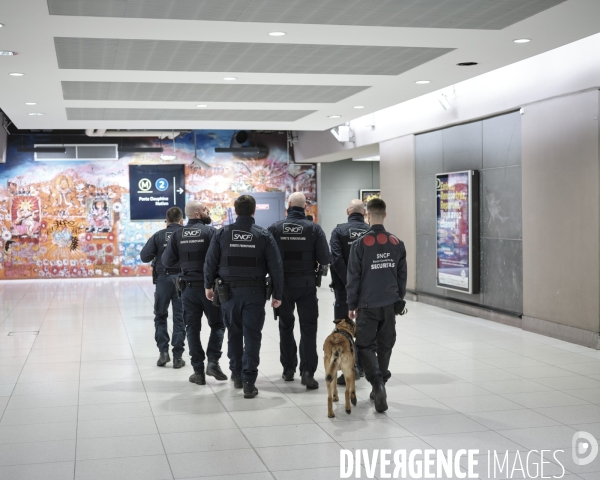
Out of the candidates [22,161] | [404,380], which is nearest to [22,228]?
[22,161]

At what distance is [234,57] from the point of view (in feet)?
25.0

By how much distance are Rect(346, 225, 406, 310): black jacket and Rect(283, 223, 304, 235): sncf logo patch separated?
0.82 meters

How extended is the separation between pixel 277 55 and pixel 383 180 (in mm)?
6458

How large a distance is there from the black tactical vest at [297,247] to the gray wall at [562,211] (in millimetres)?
3430

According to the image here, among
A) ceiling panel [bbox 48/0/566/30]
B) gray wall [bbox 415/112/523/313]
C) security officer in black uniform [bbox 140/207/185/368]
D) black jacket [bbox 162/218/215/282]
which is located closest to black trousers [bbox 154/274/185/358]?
security officer in black uniform [bbox 140/207/185/368]

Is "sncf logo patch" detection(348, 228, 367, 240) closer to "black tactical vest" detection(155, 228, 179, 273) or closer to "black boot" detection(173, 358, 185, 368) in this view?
"black tactical vest" detection(155, 228, 179, 273)

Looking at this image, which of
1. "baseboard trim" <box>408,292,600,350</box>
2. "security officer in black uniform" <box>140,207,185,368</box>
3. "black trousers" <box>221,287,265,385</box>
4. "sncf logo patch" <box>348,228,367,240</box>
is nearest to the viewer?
"black trousers" <box>221,287,265,385</box>

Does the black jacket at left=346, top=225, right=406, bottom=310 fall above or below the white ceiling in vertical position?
below

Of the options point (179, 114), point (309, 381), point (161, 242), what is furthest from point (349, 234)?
point (179, 114)

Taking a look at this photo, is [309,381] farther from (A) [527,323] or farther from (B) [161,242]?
(A) [527,323]

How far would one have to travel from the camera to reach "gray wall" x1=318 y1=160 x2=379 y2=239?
19.2 meters

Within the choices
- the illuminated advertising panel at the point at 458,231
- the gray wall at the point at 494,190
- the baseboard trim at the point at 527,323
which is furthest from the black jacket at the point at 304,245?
the illuminated advertising panel at the point at 458,231

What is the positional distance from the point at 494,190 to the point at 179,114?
534cm

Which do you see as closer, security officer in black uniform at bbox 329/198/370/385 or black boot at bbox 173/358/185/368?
security officer in black uniform at bbox 329/198/370/385
